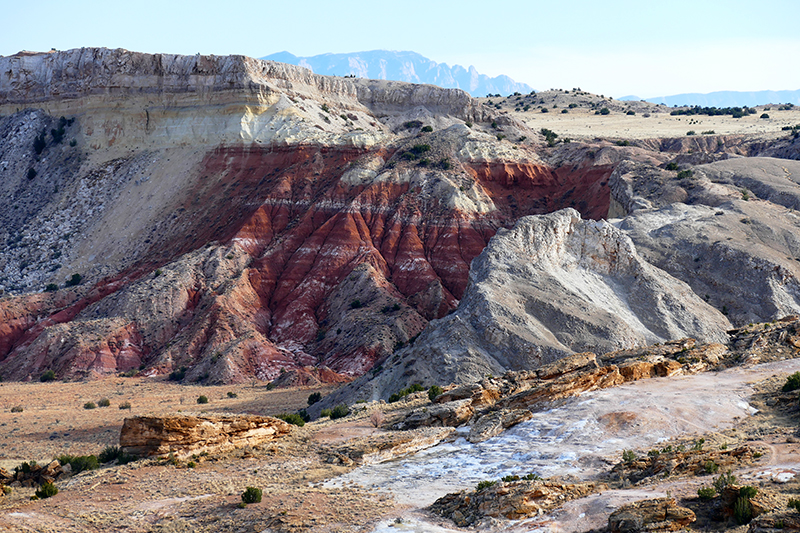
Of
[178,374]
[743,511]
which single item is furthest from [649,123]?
[743,511]

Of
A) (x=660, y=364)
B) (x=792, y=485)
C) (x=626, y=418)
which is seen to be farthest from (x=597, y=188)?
(x=792, y=485)

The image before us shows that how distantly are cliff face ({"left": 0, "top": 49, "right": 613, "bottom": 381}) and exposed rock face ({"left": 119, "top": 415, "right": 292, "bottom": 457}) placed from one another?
2737 centimetres

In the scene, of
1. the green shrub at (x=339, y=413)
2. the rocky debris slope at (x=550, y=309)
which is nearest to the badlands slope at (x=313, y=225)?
the rocky debris slope at (x=550, y=309)

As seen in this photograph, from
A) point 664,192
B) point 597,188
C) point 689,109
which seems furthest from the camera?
point 689,109

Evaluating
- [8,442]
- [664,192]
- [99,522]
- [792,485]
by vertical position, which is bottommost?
[8,442]

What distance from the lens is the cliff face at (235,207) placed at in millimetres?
57812

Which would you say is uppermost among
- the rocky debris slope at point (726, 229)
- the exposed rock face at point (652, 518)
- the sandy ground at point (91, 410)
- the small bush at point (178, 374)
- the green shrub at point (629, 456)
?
the rocky debris slope at point (726, 229)

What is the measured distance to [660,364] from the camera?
30328mm

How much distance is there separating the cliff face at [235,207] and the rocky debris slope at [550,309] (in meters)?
13.2

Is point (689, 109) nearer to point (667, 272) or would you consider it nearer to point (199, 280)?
point (667, 272)

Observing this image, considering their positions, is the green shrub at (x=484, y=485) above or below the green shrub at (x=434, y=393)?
above

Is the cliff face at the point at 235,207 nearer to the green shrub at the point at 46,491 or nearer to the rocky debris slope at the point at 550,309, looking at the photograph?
the rocky debris slope at the point at 550,309

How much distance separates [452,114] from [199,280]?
41367 mm

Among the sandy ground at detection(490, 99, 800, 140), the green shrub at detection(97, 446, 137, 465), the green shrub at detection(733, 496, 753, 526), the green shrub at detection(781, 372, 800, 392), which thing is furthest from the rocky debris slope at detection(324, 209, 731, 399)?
the sandy ground at detection(490, 99, 800, 140)
